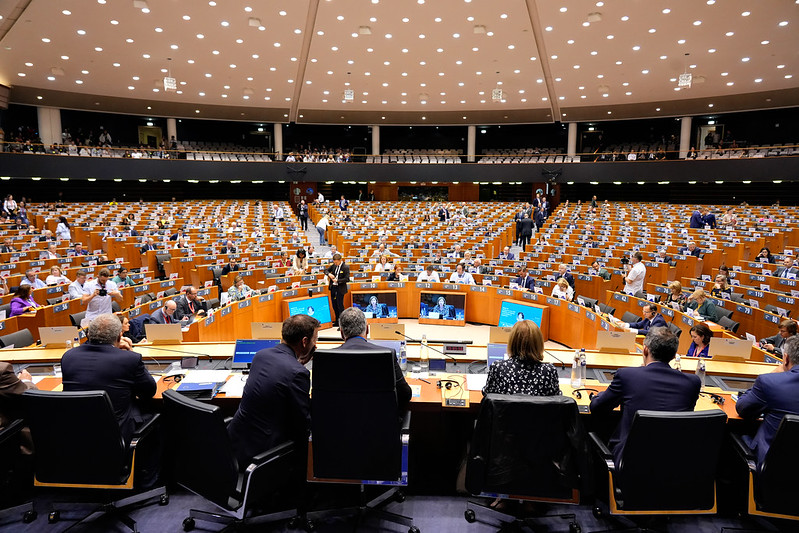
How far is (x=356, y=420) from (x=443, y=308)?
273 inches

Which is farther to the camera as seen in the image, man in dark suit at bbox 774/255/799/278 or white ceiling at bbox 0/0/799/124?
white ceiling at bbox 0/0/799/124

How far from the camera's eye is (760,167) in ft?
64.7

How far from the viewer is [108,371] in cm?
278

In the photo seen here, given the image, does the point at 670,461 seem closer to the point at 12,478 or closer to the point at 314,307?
the point at 12,478

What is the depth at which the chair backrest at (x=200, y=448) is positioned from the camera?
7.99 feet

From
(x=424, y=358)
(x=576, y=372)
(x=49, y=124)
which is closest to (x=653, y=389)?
(x=576, y=372)

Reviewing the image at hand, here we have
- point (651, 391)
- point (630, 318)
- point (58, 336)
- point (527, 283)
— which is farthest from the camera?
point (527, 283)

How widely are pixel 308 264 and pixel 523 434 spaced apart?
890cm

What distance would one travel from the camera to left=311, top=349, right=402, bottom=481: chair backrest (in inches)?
95.8

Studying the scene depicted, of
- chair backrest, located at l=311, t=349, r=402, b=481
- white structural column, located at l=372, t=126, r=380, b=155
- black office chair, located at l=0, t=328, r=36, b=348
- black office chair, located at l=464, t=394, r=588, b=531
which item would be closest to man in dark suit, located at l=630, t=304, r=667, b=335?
black office chair, located at l=464, t=394, r=588, b=531

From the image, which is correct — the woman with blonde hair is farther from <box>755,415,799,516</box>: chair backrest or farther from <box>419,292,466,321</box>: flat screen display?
<box>419,292,466,321</box>: flat screen display

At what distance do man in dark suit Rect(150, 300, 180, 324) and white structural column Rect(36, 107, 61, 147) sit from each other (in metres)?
21.1

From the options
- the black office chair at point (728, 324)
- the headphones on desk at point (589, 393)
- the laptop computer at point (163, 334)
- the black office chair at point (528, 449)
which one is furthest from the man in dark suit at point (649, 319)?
the laptop computer at point (163, 334)

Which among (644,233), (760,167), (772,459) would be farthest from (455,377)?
(760,167)
